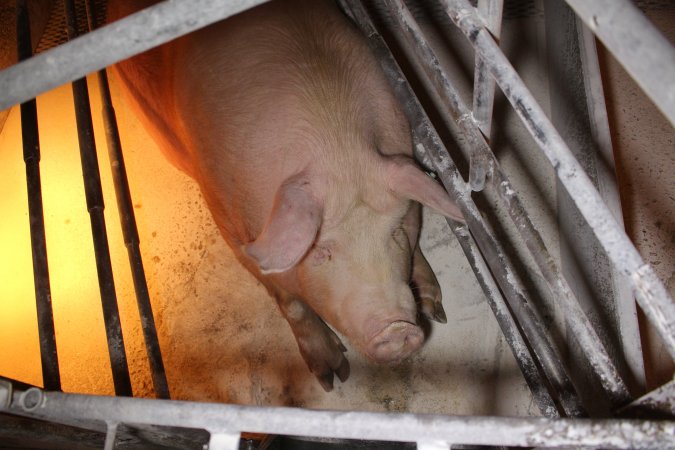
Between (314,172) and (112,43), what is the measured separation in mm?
1698

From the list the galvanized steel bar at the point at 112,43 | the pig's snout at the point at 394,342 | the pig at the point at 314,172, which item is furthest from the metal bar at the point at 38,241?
the galvanized steel bar at the point at 112,43

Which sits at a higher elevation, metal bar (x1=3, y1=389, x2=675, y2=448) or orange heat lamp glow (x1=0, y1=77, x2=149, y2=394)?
orange heat lamp glow (x1=0, y1=77, x2=149, y2=394)

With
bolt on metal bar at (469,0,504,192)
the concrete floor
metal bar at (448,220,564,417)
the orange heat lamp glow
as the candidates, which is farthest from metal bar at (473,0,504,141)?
the orange heat lamp glow

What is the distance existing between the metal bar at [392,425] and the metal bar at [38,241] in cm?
125

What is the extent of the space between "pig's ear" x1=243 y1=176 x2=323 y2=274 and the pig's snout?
618mm

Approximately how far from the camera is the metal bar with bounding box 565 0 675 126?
2.76 ft

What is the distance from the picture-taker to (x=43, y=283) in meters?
2.48

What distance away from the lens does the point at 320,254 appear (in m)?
2.71

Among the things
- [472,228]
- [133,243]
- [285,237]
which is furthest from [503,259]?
[133,243]

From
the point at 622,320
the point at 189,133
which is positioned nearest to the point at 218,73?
the point at 189,133

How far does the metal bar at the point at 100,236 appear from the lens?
2.57 m

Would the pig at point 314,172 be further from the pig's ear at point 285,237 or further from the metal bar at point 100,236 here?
the metal bar at point 100,236

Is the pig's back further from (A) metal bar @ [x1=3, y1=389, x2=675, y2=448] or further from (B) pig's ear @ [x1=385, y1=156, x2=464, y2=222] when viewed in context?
(A) metal bar @ [x1=3, y1=389, x2=675, y2=448]

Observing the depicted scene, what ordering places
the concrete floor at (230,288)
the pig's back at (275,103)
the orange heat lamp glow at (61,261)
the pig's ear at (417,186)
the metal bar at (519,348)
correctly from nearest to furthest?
the metal bar at (519,348) < the pig's ear at (417,186) < the pig's back at (275,103) < the concrete floor at (230,288) < the orange heat lamp glow at (61,261)
